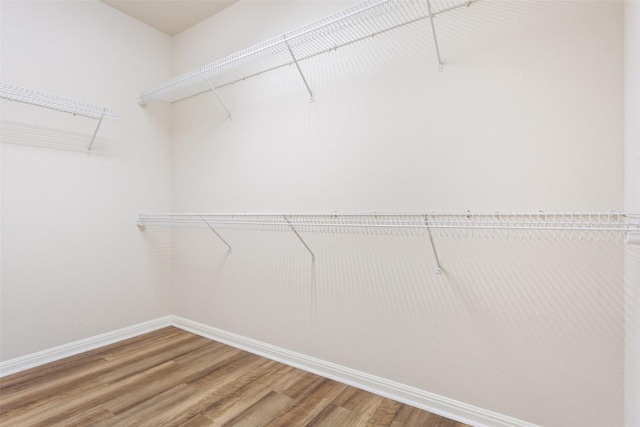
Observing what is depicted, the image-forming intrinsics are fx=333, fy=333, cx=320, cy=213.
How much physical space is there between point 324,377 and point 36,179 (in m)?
2.29

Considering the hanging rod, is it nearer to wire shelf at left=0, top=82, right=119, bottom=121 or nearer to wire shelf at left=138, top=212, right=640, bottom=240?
wire shelf at left=0, top=82, right=119, bottom=121

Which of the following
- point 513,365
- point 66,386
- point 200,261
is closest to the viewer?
point 513,365

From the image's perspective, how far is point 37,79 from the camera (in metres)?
2.24

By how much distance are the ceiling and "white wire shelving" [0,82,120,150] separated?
2.71 feet

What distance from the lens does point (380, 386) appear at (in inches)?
73.1

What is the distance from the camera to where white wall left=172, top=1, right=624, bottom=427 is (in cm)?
134

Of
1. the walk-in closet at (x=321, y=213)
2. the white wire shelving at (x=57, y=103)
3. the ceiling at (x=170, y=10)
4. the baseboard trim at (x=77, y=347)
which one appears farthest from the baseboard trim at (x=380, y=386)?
the ceiling at (x=170, y=10)

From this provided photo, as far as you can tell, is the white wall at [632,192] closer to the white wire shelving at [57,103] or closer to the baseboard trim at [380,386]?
the baseboard trim at [380,386]

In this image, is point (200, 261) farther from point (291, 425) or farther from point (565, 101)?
point (565, 101)

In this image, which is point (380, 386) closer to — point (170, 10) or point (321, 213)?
point (321, 213)

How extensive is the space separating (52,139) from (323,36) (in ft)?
6.47

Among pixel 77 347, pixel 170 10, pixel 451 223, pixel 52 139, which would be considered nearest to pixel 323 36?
pixel 451 223

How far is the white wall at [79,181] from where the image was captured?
215cm

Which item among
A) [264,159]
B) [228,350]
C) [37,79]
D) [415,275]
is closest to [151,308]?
[228,350]
